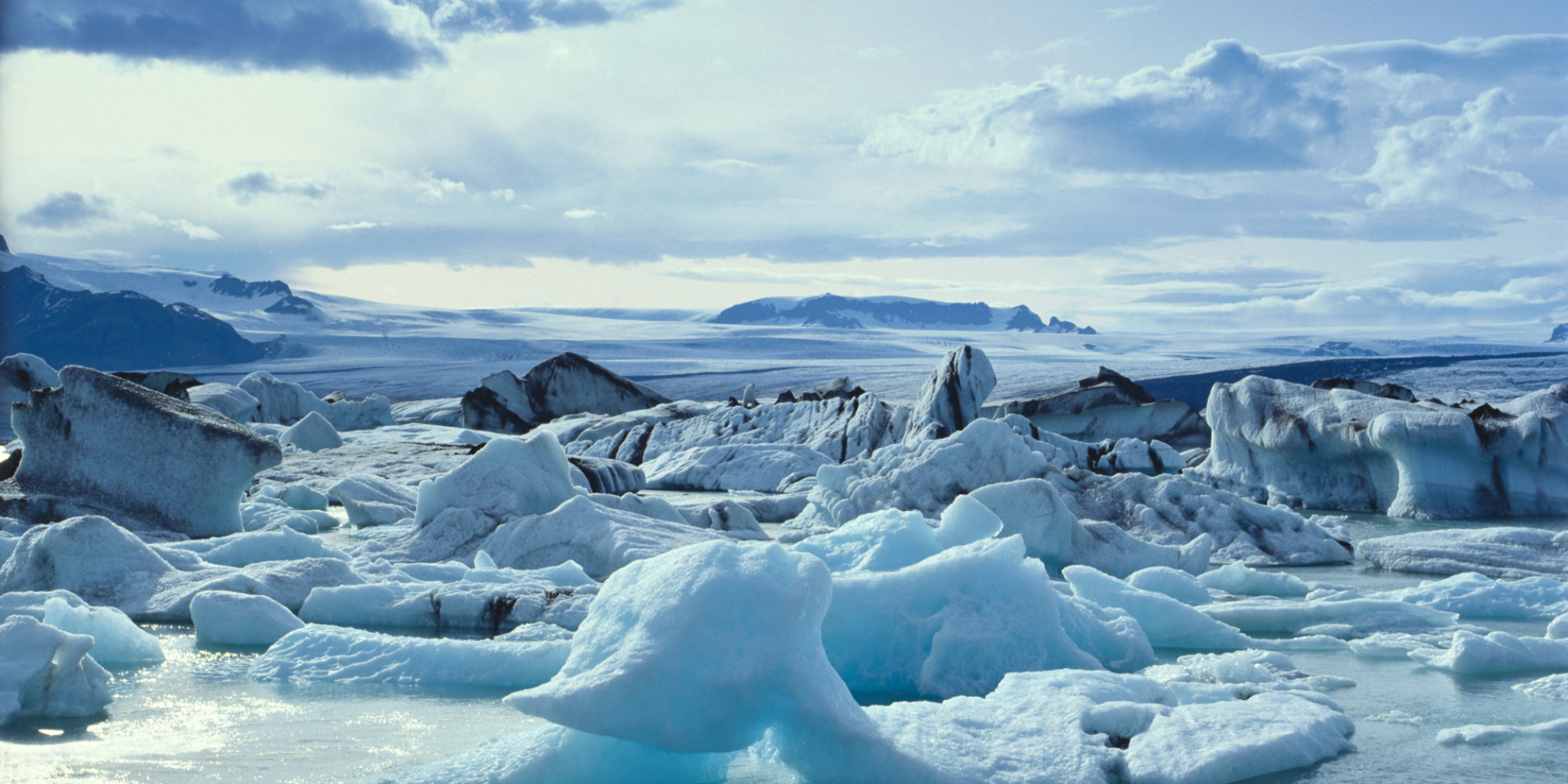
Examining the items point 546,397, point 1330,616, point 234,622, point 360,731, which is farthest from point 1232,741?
point 546,397

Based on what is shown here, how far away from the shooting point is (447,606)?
5828 mm

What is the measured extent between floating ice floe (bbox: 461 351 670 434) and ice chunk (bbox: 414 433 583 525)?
14.3 meters

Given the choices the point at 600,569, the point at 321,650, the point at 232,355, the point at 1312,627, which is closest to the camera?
the point at 321,650

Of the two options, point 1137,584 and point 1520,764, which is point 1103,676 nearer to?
point 1520,764

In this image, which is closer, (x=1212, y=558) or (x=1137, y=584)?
(x=1137, y=584)

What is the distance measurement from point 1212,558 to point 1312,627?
280 cm

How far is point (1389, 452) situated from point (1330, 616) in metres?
7.44

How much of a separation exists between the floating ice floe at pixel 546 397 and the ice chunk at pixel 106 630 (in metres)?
17.8

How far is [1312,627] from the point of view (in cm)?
594

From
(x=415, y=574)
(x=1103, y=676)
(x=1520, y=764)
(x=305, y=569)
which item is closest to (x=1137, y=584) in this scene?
(x=1103, y=676)

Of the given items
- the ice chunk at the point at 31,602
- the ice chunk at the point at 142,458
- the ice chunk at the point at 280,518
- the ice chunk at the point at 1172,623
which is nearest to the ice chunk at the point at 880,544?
the ice chunk at the point at 1172,623

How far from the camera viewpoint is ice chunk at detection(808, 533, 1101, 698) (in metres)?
4.61

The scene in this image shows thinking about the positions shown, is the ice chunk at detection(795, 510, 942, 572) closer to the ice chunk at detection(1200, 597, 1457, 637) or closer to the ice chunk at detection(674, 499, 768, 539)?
the ice chunk at detection(1200, 597, 1457, 637)

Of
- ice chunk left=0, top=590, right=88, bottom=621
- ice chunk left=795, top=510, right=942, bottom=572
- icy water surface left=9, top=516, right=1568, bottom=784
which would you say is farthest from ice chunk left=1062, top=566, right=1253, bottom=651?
ice chunk left=0, top=590, right=88, bottom=621
